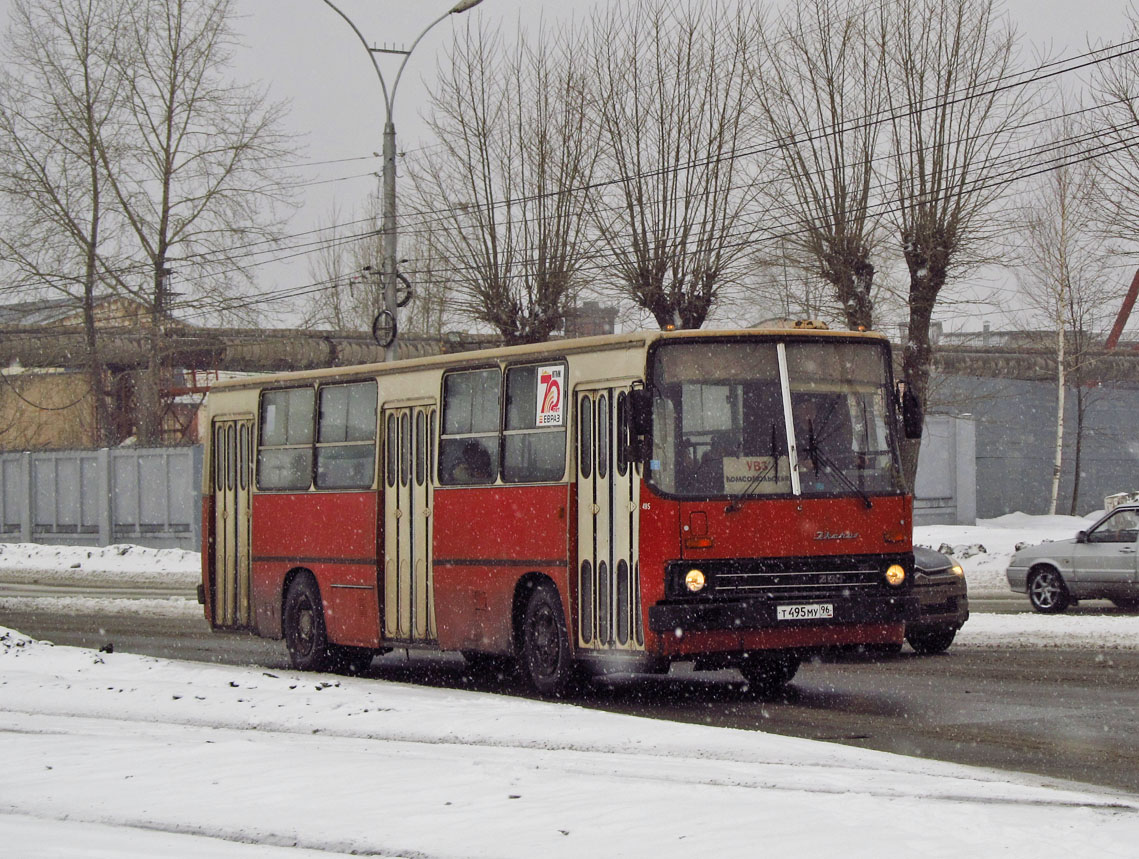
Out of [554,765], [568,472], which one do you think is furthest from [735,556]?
[554,765]

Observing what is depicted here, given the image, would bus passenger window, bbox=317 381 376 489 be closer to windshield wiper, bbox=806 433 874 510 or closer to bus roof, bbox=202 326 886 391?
bus roof, bbox=202 326 886 391

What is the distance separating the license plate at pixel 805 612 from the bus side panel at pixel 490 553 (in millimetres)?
1723

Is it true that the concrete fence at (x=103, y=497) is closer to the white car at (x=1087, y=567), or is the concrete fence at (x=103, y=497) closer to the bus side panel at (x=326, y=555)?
the white car at (x=1087, y=567)

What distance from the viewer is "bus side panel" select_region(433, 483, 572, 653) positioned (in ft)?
44.0

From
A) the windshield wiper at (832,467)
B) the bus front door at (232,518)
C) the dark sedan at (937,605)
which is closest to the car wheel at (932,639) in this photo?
the dark sedan at (937,605)

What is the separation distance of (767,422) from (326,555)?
5.58m

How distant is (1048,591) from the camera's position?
74.4 feet

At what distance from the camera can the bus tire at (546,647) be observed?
13281mm

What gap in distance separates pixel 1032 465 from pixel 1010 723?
45.1 meters

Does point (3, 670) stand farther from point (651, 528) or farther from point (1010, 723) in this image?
point (1010, 723)

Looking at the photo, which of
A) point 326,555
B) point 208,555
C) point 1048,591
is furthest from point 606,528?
point 1048,591

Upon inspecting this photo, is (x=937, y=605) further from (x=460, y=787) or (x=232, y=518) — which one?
(x=460, y=787)

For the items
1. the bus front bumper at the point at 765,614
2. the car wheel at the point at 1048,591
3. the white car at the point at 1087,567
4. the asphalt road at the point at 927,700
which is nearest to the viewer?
the asphalt road at the point at 927,700

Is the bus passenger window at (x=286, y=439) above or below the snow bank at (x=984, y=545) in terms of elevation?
above
